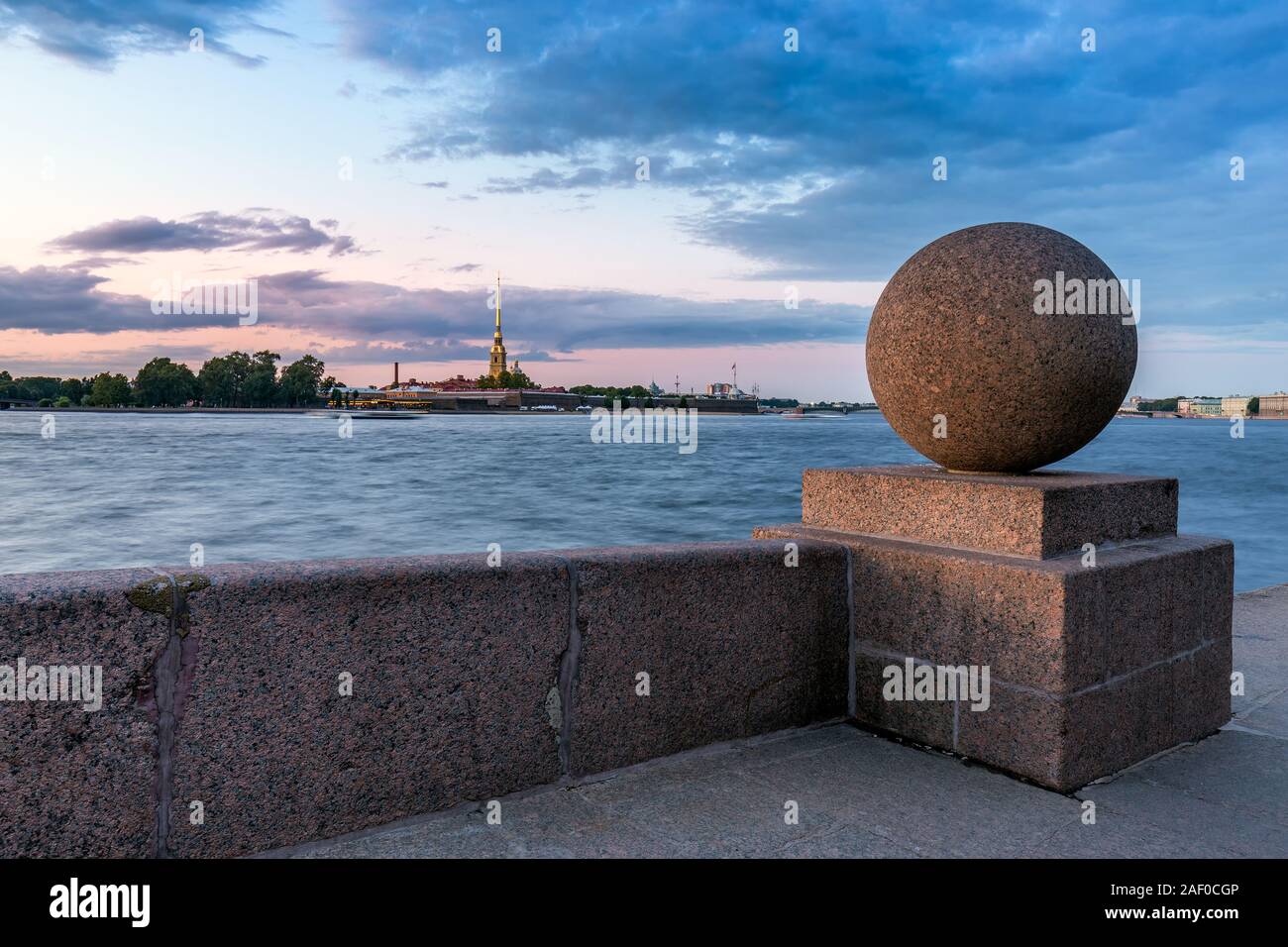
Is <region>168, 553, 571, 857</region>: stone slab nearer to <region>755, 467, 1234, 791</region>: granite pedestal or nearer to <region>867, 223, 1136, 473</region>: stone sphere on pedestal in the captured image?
<region>755, 467, 1234, 791</region>: granite pedestal

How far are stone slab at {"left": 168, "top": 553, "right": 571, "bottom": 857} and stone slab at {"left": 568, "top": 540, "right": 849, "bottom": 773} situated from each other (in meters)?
0.17

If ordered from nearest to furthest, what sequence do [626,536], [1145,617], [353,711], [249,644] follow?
[249,644], [353,711], [1145,617], [626,536]

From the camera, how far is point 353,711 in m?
2.85

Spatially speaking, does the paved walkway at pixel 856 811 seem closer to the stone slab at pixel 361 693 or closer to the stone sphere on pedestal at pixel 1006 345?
the stone slab at pixel 361 693

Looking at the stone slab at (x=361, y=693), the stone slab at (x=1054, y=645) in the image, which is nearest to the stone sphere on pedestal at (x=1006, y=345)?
the stone slab at (x=1054, y=645)

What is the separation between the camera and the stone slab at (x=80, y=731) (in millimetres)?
2344

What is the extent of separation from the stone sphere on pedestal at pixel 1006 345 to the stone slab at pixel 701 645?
80 cm

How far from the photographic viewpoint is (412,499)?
1706 inches

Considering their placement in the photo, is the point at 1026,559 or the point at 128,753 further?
the point at 1026,559

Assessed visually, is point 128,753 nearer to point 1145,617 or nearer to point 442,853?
point 442,853

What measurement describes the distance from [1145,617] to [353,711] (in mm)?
3078

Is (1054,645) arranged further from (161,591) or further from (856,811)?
(161,591)
